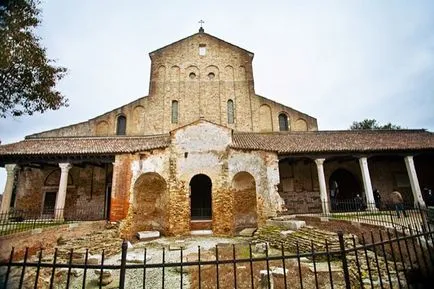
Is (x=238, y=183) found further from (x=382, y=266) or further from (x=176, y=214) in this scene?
(x=382, y=266)

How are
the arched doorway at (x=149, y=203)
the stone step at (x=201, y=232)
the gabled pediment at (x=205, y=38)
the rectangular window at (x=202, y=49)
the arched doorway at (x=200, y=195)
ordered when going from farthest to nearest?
1. the gabled pediment at (x=205, y=38)
2. the rectangular window at (x=202, y=49)
3. the arched doorway at (x=200, y=195)
4. the arched doorway at (x=149, y=203)
5. the stone step at (x=201, y=232)

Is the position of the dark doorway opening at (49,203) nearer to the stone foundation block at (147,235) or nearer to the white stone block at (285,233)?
the stone foundation block at (147,235)

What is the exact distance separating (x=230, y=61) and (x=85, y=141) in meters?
14.1

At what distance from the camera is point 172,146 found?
48.4 ft

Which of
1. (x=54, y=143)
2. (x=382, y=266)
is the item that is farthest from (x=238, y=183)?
(x=54, y=143)

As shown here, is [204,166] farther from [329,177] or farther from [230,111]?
[329,177]

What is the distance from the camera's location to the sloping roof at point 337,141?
16.3m

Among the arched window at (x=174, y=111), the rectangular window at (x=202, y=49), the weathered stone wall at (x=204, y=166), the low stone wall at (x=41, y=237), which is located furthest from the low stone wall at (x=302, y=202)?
the rectangular window at (x=202, y=49)

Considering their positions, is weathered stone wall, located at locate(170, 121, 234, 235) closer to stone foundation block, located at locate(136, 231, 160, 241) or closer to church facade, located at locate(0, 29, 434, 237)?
church facade, located at locate(0, 29, 434, 237)

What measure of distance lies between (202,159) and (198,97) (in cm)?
996

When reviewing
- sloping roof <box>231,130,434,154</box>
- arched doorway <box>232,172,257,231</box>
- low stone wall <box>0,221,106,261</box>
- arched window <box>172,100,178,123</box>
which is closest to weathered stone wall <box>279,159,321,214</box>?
sloping roof <box>231,130,434,154</box>

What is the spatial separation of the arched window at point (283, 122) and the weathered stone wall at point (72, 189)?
1413 centimetres

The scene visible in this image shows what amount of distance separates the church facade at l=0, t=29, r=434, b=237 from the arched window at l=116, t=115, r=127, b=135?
3.3 inches

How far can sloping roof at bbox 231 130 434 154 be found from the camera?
1634 centimetres
